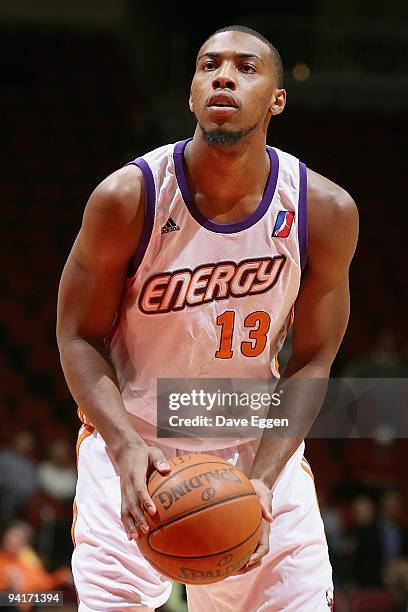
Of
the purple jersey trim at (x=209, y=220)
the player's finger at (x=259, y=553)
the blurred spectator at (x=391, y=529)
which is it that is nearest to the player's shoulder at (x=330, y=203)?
the purple jersey trim at (x=209, y=220)

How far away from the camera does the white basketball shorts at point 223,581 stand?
287 cm

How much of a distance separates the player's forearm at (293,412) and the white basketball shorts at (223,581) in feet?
0.35

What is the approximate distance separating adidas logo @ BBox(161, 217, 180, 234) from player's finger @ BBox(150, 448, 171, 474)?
0.63 metres

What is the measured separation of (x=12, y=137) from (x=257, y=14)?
3130 millimetres

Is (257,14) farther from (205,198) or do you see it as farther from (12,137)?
(205,198)

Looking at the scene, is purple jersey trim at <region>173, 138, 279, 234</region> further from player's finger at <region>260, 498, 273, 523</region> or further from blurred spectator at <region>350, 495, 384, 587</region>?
blurred spectator at <region>350, 495, 384, 587</region>

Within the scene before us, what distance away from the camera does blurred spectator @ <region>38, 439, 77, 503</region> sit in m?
7.59

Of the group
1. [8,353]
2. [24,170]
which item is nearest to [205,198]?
[8,353]

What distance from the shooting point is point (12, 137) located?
11.7 metres

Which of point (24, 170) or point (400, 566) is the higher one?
point (24, 170)

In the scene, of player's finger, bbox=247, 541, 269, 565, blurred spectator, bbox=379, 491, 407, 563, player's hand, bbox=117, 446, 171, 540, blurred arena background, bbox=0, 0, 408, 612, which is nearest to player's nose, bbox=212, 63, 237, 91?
player's hand, bbox=117, 446, 171, 540

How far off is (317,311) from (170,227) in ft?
1.68

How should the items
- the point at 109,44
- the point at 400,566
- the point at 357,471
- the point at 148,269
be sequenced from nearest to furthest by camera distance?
the point at 148,269 → the point at 400,566 → the point at 357,471 → the point at 109,44

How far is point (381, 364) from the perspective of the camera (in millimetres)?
8492
